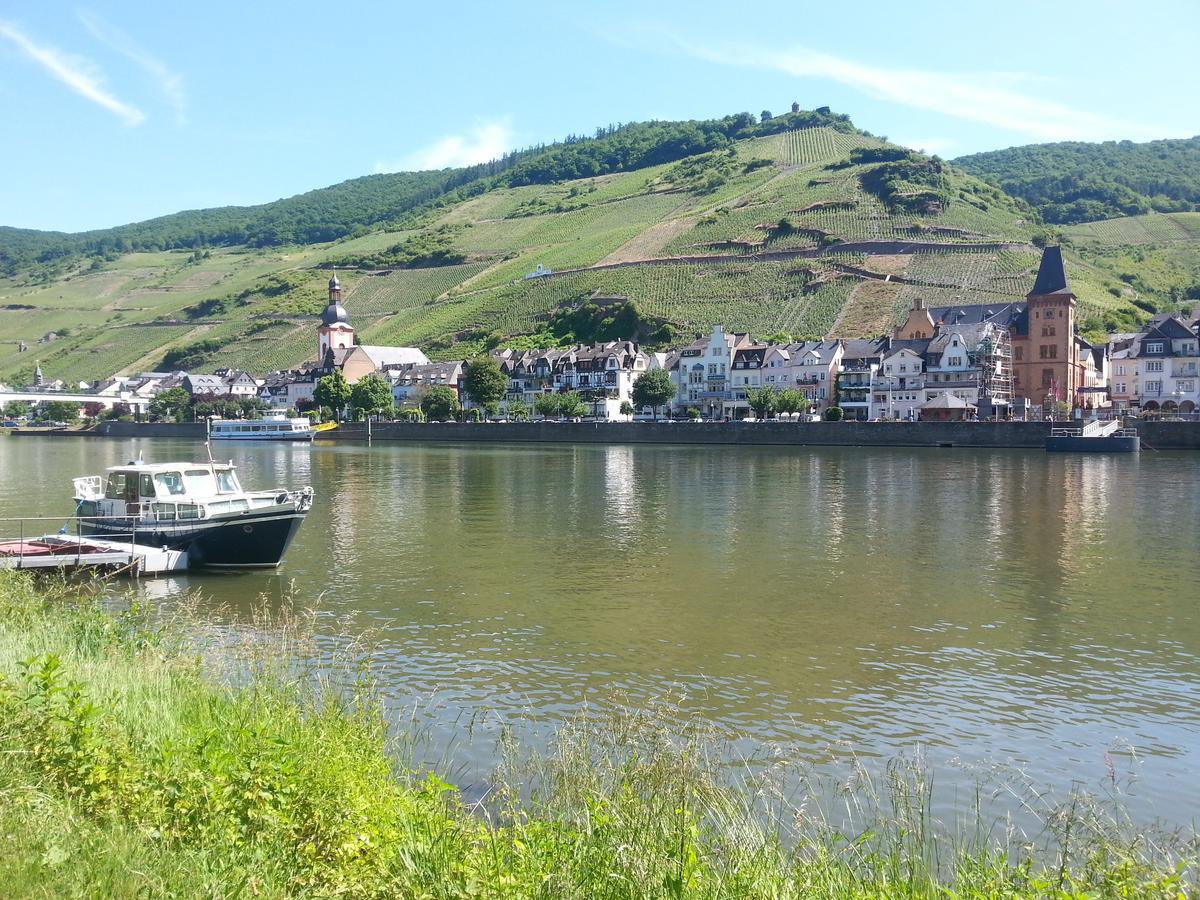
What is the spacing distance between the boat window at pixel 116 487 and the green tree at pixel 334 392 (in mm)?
117734

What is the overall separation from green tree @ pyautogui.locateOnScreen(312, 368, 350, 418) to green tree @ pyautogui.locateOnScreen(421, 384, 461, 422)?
18.2 meters

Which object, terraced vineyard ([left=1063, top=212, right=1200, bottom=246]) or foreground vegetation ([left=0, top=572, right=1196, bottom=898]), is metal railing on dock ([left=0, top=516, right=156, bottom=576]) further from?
terraced vineyard ([left=1063, top=212, right=1200, bottom=246])

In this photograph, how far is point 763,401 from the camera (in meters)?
113

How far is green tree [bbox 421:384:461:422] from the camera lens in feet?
431

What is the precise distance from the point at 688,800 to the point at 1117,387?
121 meters

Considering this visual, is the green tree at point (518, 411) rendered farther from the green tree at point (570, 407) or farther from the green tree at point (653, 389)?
the green tree at point (653, 389)

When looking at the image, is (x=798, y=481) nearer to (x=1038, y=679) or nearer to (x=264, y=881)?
(x=1038, y=679)

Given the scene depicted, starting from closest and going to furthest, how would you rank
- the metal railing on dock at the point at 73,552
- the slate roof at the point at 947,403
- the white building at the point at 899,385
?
the metal railing on dock at the point at 73,552
the slate roof at the point at 947,403
the white building at the point at 899,385

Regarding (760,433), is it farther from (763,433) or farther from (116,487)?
(116,487)

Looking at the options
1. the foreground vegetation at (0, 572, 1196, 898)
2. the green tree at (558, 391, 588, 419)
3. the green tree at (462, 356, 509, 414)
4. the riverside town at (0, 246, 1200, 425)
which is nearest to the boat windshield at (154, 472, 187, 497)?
the foreground vegetation at (0, 572, 1196, 898)

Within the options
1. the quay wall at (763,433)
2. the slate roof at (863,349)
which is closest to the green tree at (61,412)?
the quay wall at (763,433)

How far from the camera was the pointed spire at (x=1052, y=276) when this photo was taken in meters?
110

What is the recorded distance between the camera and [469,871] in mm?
7094

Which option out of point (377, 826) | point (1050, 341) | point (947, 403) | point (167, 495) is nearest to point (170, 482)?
point (167, 495)
